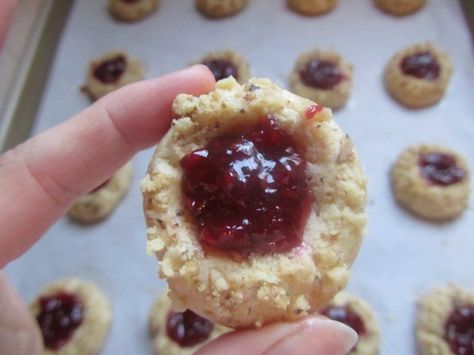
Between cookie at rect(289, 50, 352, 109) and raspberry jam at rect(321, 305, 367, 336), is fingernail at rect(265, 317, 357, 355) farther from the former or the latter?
cookie at rect(289, 50, 352, 109)

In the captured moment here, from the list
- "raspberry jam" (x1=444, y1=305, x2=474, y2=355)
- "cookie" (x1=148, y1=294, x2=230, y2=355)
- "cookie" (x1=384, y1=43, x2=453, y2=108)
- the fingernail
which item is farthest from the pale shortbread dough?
"cookie" (x1=384, y1=43, x2=453, y2=108)

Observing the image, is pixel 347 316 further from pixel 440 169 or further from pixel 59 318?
pixel 59 318

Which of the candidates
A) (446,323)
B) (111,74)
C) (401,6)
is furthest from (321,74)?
(446,323)

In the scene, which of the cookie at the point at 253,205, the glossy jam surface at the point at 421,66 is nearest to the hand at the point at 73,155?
the cookie at the point at 253,205

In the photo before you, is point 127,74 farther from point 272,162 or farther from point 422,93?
point 272,162

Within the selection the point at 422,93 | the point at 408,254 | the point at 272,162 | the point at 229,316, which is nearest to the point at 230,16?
the point at 422,93

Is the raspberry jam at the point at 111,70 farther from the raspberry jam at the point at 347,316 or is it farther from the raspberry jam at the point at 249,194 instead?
the raspberry jam at the point at 249,194
